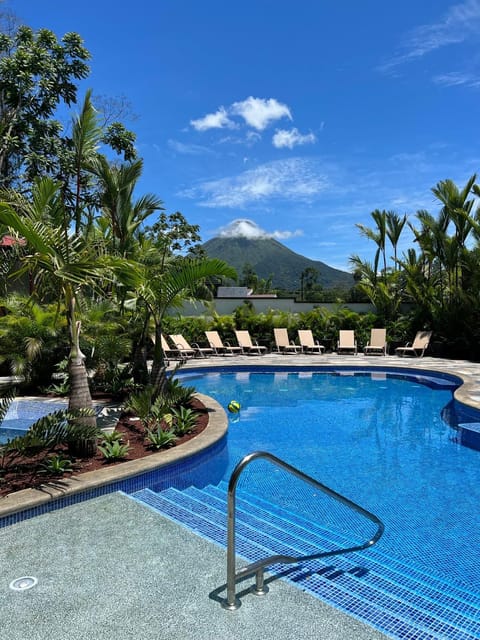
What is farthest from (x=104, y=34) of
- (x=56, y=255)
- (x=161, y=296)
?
(x=56, y=255)

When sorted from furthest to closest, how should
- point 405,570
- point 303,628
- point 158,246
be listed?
point 158,246 → point 405,570 → point 303,628

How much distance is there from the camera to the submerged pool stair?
236 centimetres

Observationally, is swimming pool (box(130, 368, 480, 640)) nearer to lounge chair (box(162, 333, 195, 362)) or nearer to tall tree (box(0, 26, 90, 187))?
lounge chair (box(162, 333, 195, 362))

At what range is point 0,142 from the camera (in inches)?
482

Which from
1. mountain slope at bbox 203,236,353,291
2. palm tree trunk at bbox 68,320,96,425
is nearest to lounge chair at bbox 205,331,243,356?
palm tree trunk at bbox 68,320,96,425

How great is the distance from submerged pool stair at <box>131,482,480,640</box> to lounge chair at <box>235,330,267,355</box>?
12.7 m

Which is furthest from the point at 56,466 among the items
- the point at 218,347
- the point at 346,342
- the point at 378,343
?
the point at 378,343

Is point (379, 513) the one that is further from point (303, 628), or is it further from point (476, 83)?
point (476, 83)

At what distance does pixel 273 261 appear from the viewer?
168 m

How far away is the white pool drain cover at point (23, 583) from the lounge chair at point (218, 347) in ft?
47.2

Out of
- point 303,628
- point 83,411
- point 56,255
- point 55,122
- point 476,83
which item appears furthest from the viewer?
point 55,122

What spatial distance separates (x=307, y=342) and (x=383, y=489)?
1269 cm

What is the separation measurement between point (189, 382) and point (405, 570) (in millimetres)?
10111

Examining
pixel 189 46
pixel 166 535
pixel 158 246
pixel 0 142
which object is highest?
pixel 189 46
